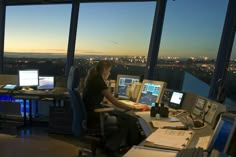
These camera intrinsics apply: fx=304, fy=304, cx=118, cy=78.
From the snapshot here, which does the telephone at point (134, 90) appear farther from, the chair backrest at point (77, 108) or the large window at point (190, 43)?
the chair backrest at point (77, 108)

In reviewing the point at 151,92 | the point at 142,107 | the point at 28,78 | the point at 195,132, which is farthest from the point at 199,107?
the point at 28,78

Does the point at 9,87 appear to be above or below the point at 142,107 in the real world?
below

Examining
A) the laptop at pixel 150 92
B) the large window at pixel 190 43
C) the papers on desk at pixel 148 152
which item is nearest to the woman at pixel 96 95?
the laptop at pixel 150 92

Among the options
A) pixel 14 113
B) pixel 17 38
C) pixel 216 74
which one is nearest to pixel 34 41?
pixel 17 38

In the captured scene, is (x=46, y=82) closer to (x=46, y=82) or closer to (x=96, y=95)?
(x=46, y=82)

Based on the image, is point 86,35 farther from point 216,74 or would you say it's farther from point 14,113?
point 216,74

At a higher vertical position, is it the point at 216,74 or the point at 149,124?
the point at 216,74
